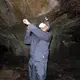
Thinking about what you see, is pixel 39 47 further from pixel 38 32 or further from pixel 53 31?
pixel 53 31

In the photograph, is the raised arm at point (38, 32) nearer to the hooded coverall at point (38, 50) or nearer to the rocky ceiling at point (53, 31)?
the hooded coverall at point (38, 50)

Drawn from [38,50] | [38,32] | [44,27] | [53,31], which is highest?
[53,31]

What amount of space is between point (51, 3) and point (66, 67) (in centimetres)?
285

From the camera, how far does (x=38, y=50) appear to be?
18.4 ft

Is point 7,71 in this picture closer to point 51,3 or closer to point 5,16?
point 5,16

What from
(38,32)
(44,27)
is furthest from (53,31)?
(38,32)

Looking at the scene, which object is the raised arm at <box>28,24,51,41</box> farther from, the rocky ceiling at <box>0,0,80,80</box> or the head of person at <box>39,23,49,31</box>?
the rocky ceiling at <box>0,0,80,80</box>

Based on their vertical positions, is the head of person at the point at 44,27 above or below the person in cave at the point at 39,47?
above

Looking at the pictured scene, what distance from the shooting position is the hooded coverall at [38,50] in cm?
560

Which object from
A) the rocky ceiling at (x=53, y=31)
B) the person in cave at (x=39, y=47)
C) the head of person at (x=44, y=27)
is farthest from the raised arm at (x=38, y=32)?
the rocky ceiling at (x=53, y=31)

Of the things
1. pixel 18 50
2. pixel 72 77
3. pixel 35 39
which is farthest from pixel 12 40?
pixel 35 39

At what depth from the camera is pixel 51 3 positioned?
24.4 ft

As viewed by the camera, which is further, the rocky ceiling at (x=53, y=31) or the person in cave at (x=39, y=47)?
the rocky ceiling at (x=53, y=31)

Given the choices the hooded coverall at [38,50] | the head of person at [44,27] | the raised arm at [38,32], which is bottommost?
the hooded coverall at [38,50]
